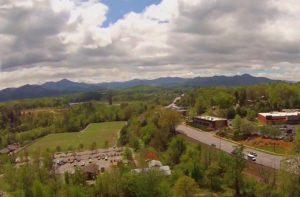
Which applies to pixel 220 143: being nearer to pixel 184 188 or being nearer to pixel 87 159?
pixel 87 159

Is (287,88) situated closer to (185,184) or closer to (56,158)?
(56,158)

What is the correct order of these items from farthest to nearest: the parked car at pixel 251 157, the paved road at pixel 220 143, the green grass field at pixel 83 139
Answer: the green grass field at pixel 83 139 < the parked car at pixel 251 157 < the paved road at pixel 220 143

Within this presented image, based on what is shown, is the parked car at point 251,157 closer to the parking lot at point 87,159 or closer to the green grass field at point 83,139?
the parking lot at point 87,159

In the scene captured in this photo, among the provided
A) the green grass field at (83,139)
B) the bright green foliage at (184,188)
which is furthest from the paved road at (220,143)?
the green grass field at (83,139)

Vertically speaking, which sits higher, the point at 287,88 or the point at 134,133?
the point at 287,88

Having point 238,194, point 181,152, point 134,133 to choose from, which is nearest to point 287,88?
point 134,133

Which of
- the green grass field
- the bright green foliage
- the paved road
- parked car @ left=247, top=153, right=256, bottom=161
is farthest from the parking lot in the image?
the bright green foliage
